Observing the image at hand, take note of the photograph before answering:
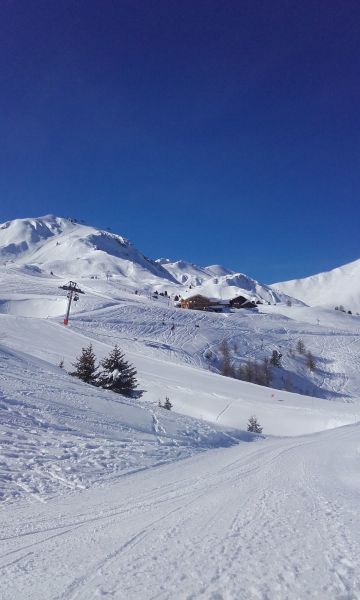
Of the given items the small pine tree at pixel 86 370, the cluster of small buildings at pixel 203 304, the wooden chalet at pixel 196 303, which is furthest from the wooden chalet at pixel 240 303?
the small pine tree at pixel 86 370

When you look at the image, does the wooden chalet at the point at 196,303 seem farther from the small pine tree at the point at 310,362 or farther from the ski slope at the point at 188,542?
the ski slope at the point at 188,542

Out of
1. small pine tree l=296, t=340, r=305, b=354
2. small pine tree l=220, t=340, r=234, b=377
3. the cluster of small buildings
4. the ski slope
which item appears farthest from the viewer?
the cluster of small buildings

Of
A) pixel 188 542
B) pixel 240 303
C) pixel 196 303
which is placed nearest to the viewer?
pixel 188 542

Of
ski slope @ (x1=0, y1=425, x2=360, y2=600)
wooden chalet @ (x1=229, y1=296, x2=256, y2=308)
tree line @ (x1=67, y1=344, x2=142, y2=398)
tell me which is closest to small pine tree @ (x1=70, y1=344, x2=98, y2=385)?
tree line @ (x1=67, y1=344, x2=142, y2=398)

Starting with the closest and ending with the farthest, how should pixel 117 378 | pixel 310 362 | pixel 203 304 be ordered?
pixel 117 378, pixel 310 362, pixel 203 304

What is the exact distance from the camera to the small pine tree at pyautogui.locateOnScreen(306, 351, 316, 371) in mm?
78000

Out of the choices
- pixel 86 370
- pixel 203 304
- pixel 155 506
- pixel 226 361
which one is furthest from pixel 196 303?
pixel 155 506

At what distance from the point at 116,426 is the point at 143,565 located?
33.1 feet

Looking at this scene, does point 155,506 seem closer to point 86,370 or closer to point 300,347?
point 86,370

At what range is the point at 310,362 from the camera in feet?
259

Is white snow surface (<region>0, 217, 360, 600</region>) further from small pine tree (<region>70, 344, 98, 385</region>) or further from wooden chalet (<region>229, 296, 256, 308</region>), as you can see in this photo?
wooden chalet (<region>229, 296, 256, 308</region>)

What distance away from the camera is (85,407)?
583 inches

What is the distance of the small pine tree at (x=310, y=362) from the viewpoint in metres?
78.0

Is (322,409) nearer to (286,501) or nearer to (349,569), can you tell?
(286,501)
